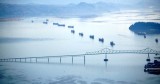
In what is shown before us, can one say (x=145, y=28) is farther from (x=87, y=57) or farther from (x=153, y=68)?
(x=153, y=68)

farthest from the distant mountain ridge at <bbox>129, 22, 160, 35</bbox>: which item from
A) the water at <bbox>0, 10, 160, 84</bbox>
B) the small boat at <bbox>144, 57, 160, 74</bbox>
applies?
the small boat at <bbox>144, 57, 160, 74</bbox>

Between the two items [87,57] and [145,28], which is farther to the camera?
[145,28]

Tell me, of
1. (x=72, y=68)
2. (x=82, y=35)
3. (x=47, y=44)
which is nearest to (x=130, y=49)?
(x=72, y=68)

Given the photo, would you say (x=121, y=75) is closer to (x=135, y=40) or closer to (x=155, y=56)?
(x=155, y=56)

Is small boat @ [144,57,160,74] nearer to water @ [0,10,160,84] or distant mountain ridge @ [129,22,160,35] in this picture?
water @ [0,10,160,84]

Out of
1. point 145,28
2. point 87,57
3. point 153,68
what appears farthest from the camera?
point 145,28

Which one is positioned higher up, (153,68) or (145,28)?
(145,28)

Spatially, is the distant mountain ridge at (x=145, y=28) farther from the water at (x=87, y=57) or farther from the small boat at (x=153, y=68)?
the small boat at (x=153, y=68)

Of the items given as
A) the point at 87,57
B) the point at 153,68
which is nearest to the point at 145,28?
the point at 87,57
